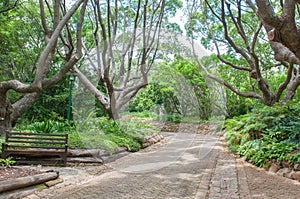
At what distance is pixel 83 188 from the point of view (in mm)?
4371

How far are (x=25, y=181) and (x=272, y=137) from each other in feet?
20.0

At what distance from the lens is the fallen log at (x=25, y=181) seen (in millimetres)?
3674

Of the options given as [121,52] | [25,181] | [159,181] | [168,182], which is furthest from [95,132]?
[121,52]

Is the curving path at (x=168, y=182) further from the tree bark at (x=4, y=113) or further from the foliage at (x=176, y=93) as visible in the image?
the foliage at (x=176, y=93)

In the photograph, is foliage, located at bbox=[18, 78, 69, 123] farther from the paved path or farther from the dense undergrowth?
the dense undergrowth

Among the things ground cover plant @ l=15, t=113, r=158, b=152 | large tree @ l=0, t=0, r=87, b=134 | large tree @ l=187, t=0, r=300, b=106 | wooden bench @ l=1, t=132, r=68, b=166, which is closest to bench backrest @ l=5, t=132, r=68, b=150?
wooden bench @ l=1, t=132, r=68, b=166

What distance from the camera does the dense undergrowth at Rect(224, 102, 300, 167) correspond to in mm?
5924

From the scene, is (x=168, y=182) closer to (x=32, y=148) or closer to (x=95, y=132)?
(x=32, y=148)

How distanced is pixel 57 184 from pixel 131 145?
431cm

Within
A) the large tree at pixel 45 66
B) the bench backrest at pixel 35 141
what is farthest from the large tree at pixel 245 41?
the bench backrest at pixel 35 141

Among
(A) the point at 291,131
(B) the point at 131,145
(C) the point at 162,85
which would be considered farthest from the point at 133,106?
(A) the point at 291,131

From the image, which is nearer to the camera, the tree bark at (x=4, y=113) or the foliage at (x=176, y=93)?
the tree bark at (x=4, y=113)

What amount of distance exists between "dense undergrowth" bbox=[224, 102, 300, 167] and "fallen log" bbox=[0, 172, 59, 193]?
4641 millimetres

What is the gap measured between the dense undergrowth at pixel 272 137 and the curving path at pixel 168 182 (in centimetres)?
52
